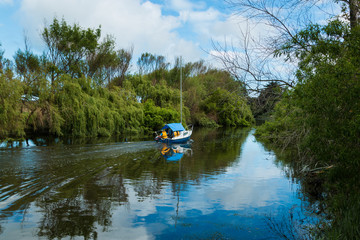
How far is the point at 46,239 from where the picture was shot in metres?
5.74

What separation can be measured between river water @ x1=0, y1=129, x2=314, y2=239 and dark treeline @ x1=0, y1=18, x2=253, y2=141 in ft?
9.04

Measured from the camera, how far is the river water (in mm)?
6449

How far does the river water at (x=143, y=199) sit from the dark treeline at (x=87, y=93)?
2.76 m

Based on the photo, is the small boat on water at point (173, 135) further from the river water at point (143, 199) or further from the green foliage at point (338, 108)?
the green foliage at point (338, 108)

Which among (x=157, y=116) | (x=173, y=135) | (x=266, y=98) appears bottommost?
(x=173, y=135)

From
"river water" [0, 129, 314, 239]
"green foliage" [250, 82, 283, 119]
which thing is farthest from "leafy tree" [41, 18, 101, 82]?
"green foliage" [250, 82, 283, 119]

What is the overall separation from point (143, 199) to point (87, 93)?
20.9 meters

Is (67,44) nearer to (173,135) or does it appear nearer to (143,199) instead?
(173,135)

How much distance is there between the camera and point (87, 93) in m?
27.6

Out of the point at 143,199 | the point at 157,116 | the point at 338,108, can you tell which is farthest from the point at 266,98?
the point at 157,116

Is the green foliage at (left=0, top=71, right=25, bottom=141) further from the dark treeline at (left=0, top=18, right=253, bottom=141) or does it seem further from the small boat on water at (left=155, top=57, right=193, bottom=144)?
the small boat on water at (left=155, top=57, right=193, bottom=144)

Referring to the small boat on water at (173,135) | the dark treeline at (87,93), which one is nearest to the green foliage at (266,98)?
the dark treeline at (87,93)

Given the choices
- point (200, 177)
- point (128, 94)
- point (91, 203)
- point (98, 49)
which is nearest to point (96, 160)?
point (200, 177)

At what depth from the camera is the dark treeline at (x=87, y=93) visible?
18.1m
